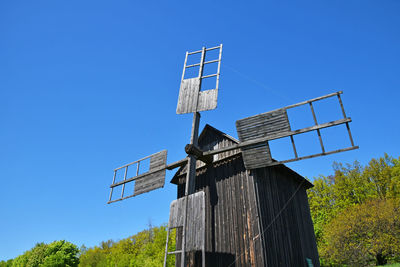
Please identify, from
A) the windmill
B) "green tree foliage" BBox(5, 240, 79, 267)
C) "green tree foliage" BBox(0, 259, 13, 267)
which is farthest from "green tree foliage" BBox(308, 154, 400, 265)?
"green tree foliage" BBox(0, 259, 13, 267)

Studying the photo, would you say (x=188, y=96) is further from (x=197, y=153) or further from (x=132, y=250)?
(x=132, y=250)

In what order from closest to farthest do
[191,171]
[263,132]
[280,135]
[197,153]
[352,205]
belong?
1. [280,135]
2. [263,132]
3. [191,171]
4. [197,153]
5. [352,205]

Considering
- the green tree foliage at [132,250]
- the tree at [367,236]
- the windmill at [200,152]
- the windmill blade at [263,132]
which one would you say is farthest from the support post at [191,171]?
the green tree foliage at [132,250]

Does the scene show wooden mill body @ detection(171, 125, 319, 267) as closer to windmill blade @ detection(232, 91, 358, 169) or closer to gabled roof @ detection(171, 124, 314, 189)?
gabled roof @ detection(171, 124, 314, 189)

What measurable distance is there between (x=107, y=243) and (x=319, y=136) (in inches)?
2445

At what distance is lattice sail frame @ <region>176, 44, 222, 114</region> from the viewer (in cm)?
1245

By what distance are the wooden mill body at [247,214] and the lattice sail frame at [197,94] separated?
1300 millimetres

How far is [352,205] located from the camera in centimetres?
2995

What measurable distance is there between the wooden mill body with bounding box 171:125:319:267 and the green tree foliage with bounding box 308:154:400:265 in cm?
1359

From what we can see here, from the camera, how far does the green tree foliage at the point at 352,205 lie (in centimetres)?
2381

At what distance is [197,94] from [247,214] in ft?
19.7

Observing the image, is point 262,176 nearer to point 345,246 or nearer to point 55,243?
point 345,246

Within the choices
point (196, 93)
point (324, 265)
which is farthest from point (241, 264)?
point (324, 265)

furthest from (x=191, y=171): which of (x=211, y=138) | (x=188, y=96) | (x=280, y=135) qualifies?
(x=188, y=96)
